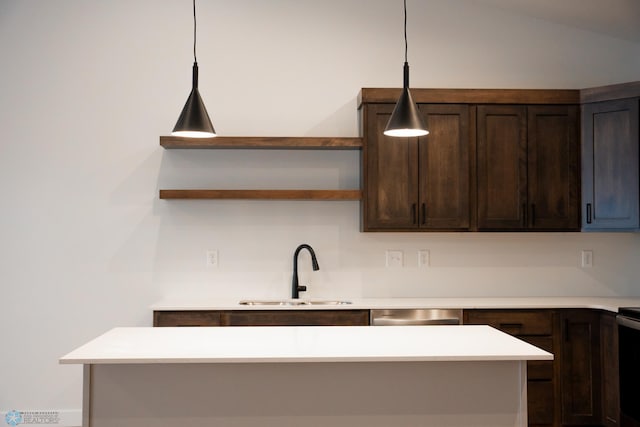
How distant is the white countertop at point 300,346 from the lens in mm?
2281

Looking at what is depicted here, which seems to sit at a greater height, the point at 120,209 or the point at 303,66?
the point at 303,66

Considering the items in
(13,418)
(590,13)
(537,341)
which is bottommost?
(13,418)

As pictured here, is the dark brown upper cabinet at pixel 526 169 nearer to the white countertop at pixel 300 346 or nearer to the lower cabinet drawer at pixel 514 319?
the lower cabinet drawer at pixel 514 319

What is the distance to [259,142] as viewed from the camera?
4098 mm

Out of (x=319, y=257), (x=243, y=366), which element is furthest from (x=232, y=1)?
(x=243, y=366)

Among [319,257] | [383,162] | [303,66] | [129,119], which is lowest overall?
[319,257]

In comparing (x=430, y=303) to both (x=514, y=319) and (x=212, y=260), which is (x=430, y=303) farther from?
(x=212, y=260)

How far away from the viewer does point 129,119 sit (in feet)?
14.2

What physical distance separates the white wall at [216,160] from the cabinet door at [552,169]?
1.11 ft

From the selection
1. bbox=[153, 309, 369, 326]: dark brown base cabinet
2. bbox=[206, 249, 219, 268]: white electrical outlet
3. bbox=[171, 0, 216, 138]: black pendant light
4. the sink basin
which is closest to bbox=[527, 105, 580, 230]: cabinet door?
the sink basin

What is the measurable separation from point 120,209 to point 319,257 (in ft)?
4.62

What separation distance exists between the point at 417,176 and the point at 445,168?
7.6 inches

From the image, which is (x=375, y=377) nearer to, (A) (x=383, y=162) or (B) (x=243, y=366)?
(B) (x=243, y=366)

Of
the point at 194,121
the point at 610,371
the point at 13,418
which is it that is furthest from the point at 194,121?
the point at 610,371
